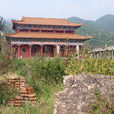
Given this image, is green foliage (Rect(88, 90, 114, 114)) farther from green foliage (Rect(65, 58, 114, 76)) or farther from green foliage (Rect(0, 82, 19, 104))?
green foliage (Rect(0, 82, 19, 104))

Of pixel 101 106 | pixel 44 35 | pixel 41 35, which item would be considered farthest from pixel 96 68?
pixel 44 35

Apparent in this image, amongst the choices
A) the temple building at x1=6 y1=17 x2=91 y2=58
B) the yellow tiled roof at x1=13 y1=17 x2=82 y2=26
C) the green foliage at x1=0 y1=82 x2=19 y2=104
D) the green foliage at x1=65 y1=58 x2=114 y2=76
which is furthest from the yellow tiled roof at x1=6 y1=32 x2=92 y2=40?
the green foliage at x1=65 y1=58 x2=114 y2=76

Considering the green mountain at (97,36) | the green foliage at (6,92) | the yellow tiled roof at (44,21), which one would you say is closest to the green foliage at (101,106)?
the green foliage at (6,92)

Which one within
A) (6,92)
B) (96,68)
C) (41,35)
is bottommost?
(6,92)

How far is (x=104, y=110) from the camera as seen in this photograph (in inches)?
155

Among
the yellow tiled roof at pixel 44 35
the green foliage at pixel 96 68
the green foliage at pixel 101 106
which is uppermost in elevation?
the yellow tiled roof at pixel 44 35

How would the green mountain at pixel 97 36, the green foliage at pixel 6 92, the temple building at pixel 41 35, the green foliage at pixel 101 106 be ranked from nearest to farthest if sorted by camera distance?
the green foliage at pixel 101 106 → the green foliage at pixel 6 92 → the temple building at pixel 41 35 → the green mountain at pixel 97 36

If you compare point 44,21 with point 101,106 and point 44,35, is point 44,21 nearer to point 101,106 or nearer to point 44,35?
point 44,35

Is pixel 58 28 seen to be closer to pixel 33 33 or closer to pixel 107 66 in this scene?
pixel 33 33

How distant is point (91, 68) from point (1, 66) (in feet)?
12.3

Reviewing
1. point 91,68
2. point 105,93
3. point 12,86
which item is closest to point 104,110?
point 105,93

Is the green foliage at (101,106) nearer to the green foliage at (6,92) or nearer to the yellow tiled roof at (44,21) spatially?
the green foliage at (6,92)

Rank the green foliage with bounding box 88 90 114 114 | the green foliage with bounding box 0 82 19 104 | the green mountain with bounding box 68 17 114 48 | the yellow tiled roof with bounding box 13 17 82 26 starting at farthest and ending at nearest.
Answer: the green mountain with bounding box 68 17 114 48, the yellow tiled roof with bounding box 13 17 82 26, the green foliage with bounding box 0 82 19 104, the green foliage with bounding box 88 90 114 114

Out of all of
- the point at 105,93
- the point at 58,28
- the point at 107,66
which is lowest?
the point at 105,93
